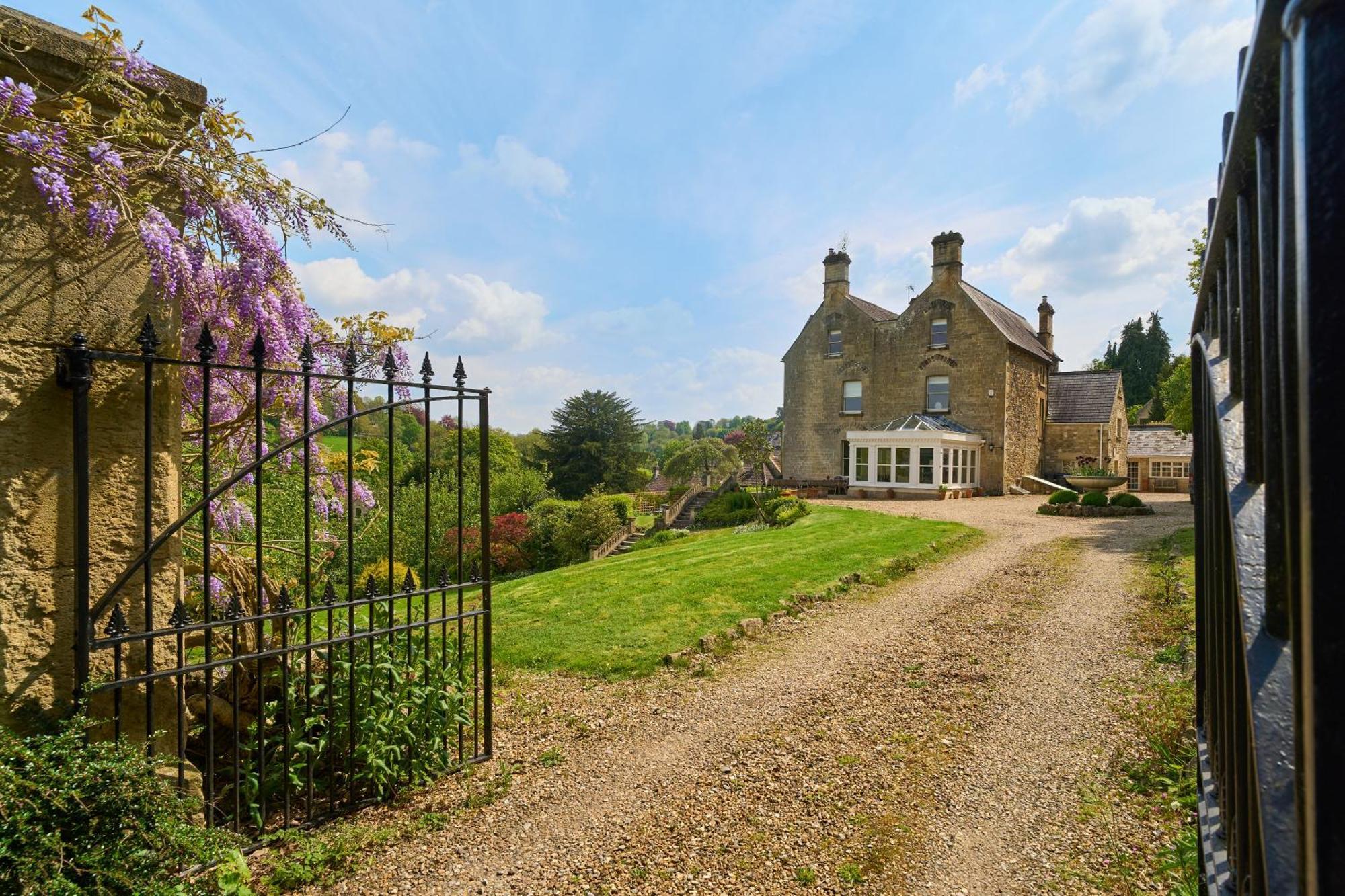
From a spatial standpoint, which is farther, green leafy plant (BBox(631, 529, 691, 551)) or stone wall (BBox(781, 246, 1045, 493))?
stone wall (BBox(781, 246, 1045, 493))

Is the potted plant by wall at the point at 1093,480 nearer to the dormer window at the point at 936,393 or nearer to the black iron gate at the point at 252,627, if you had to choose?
the dormer window at the point at 936,393

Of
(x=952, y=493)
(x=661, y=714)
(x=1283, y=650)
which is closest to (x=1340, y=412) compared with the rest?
(x=1283, y=650)

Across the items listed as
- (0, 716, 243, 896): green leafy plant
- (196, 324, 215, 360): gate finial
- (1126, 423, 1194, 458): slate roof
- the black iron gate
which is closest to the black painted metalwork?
the black iron gate

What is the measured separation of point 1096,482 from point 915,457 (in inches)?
249

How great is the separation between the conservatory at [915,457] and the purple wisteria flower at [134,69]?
80.5 feet

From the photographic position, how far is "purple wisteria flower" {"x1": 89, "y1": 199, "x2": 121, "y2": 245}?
3.23 metres

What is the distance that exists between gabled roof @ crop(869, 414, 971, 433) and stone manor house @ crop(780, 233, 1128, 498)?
65 millimetres

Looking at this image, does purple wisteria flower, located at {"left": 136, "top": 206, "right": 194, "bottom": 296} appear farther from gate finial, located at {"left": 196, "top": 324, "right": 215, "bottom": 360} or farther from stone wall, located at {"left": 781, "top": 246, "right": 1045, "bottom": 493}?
stone wall, located at {"left": 781, "top": 246, "right": 1045, "bottom": 493}

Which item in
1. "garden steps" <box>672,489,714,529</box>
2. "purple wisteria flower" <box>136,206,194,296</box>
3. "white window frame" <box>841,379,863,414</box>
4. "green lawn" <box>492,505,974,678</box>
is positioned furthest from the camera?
"white window frame" <box>841,379,863,414</box>

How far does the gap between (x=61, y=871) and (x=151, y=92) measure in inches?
146

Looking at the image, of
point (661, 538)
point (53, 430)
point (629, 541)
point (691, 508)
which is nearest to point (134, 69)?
point (53, 430)

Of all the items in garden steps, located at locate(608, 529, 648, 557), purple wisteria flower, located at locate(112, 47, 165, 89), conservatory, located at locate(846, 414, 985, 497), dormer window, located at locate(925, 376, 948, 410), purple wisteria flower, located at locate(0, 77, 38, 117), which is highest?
dormer window, located at locate(925, 376, 948, 410)

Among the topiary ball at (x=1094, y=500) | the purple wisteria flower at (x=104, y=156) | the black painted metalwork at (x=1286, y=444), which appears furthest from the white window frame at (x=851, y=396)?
the black painted metalwork at (x=1286, y=444)

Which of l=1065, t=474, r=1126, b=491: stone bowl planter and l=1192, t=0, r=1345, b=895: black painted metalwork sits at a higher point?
l=1192, t=0, r=1345, b=895: black painted metalwork
